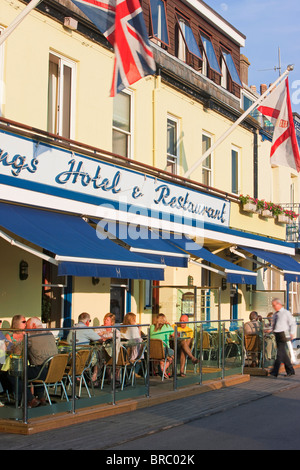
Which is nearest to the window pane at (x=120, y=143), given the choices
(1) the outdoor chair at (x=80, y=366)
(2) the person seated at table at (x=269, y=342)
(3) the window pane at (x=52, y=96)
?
(3) the window pane at (x=52, y=96)

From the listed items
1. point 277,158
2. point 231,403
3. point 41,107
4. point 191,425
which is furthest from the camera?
point 277,158

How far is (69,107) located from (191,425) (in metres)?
7.52

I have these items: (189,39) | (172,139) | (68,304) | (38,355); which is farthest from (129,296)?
(189,39)

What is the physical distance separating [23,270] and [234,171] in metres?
11.1

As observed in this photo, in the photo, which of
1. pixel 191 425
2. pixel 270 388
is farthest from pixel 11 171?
pixel 270 388

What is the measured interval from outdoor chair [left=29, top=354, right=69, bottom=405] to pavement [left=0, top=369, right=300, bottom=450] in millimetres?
615

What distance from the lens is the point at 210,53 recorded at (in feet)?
67.1

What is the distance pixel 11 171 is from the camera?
36.8 ft

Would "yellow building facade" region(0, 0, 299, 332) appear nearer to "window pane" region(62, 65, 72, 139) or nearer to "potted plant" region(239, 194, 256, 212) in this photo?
"window pane" region(62, 65, 72, 139)

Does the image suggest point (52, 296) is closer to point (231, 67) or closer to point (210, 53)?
point (210, 53)

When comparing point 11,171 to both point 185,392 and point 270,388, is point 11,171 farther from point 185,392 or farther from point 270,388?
point 270,388

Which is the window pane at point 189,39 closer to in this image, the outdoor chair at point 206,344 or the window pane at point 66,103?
the window pane at point 66,103

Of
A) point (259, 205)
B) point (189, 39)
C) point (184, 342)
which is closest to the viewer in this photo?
point (184, 342)

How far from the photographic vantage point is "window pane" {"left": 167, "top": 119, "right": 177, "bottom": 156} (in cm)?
1781
